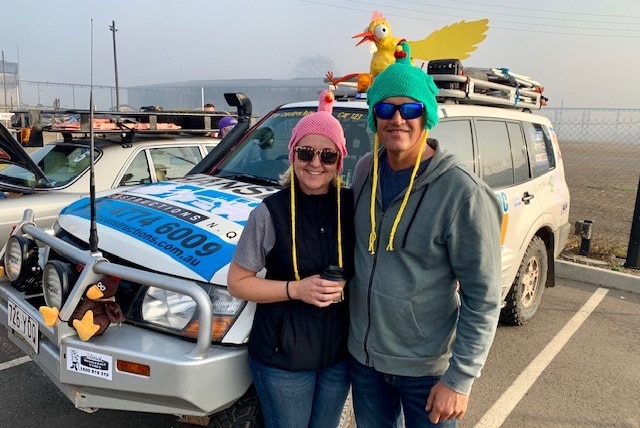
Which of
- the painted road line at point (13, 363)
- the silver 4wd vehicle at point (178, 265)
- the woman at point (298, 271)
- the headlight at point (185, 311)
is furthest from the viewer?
the painted road line at point (13, 363)

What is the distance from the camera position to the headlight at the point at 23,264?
2.80 meters

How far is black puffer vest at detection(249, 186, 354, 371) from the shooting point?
1964mm

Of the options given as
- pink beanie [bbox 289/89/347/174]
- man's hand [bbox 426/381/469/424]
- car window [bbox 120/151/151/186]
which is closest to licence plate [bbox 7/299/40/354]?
pink beanie [bbox 289/89/347/174]

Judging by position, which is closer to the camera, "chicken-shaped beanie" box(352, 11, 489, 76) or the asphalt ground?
"chicken-shaped beanie" box(352, 11, 489, 76)

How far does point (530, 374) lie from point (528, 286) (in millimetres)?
1050

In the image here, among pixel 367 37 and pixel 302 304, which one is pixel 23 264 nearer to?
pixel 302 304

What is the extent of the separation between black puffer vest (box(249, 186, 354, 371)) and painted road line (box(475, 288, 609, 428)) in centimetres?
179

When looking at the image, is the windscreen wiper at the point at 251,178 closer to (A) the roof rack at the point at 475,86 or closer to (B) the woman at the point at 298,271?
(A) the roof rack at the point at 475,86

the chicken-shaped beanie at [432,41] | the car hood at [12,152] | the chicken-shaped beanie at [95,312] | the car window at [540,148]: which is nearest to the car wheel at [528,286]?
the car window at [540,148]

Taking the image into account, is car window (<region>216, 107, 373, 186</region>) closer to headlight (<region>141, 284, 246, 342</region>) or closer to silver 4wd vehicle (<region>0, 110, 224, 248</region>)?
headlight (<region>141, 284, 246, 342</region>)

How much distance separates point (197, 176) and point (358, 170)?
6.62 feet

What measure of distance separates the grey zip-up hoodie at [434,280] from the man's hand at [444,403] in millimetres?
25

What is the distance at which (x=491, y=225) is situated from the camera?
1.81m

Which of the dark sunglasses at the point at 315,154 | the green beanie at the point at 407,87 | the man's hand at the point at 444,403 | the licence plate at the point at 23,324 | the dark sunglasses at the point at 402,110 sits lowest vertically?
the licence plate at the point at 23,324
